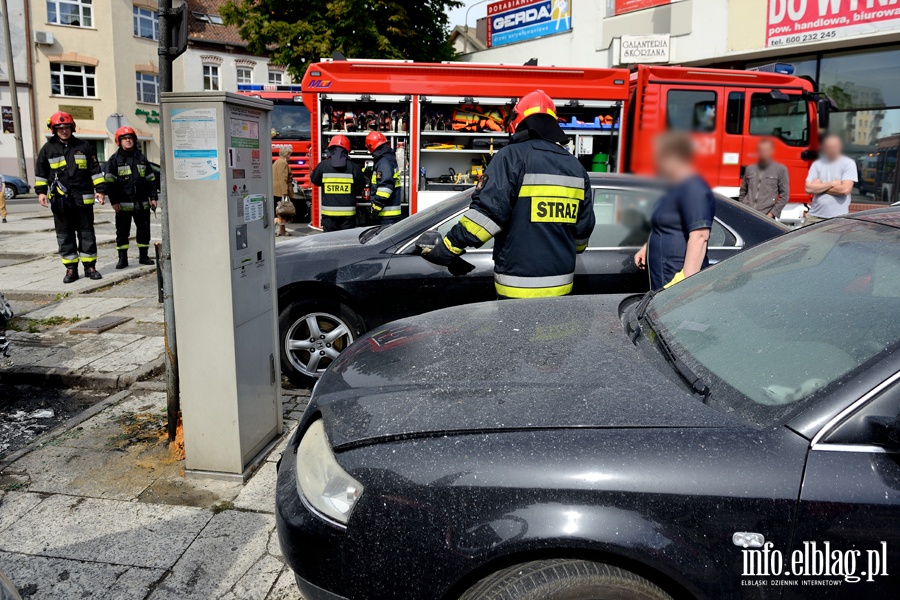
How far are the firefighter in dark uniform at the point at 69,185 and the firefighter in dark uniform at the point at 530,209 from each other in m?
6.51

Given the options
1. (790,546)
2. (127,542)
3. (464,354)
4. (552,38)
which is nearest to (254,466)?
(127,542)

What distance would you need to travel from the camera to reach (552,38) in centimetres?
1886

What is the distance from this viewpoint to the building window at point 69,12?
32250 mm

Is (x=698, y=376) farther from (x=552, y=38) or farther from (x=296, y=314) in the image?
(x=552, y=38)

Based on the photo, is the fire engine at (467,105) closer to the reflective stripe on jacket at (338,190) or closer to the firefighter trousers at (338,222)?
the reflective stripe on jacket at (338,190)

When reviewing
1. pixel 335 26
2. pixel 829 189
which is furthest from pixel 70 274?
pixel 335 26

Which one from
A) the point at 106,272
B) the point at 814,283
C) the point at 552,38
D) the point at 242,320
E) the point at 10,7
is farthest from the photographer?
the point at 10,7

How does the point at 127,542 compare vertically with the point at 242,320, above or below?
below

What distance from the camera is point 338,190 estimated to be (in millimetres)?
8648

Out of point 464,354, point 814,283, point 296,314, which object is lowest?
point 296,314

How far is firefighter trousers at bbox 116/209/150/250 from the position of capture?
31.2 ft

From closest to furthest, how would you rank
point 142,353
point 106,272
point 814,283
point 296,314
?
point 814,283, point 296,314, point 142,353, point 106,272

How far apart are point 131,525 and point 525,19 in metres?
19.6

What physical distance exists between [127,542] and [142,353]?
3021 millimetres
